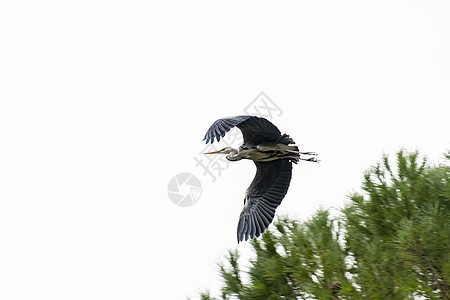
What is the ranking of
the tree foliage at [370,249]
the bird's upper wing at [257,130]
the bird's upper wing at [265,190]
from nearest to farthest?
1. the tree foliage at [370,249]
2. the bird's upper wing at [257,130]
3. the bird's upper wing at [265,190]

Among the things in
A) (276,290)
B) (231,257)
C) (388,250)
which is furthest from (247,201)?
(388,250)

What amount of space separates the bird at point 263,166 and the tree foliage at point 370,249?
63 centimetres

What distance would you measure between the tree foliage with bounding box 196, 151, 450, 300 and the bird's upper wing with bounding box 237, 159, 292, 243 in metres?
0.71

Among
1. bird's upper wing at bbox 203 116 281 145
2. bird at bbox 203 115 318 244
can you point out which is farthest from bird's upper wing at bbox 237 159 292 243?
bird's upper wing at bbox 203 116 281 145

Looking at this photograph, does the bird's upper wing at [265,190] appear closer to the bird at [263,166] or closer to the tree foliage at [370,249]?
the bird at [263,166]

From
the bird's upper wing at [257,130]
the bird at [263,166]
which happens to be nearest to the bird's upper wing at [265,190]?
the bird at [263,166]

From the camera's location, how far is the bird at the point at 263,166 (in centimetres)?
675

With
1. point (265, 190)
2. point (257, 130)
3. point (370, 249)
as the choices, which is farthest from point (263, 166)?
point (370, 249)

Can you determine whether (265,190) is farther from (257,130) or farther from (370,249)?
(370,249)

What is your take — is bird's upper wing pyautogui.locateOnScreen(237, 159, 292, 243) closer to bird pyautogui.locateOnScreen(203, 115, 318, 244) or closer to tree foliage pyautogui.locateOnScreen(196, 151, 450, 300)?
bird pyautogui.locateOnScreen(203, 115, 318, 244)

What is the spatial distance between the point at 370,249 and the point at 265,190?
2.56m

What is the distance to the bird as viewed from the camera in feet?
22.1

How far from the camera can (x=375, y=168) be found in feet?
20.3

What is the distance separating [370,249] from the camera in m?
4.71
